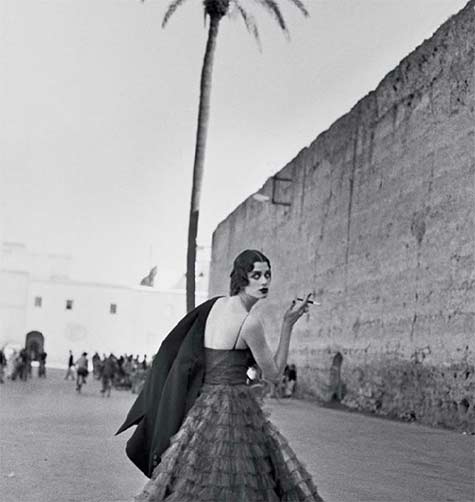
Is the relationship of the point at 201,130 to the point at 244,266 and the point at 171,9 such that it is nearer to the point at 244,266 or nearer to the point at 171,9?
the point at 171,9

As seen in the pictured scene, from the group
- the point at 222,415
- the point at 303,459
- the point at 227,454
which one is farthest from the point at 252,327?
the point at 303,459

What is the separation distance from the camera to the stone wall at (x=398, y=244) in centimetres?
1552

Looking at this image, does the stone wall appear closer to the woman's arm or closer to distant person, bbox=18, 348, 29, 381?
distant person, bbox=18, 348, 29, 381

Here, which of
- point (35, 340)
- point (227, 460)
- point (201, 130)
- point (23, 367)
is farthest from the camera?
point (35, 340)

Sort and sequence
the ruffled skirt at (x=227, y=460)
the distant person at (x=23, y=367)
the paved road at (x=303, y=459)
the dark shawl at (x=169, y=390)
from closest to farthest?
the ruffled skirt at (x=227, y=460) → the dark shawl at (x=169, y=390) → the paved road at (x=303, y=459) → the distant person at (x=23, y=367)

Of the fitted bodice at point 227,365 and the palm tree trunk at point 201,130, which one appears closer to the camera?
the fitted bodice at point 227,365

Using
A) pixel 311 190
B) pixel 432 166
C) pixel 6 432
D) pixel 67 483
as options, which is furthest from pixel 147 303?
pixel 67 483

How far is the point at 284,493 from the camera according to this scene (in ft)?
11.7

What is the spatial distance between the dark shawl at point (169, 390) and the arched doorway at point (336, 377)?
1819 cm

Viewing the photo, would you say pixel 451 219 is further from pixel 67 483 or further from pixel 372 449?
pixel 67 483

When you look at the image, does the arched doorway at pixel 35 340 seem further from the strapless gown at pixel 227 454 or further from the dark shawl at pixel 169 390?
the strapless gown at pixel 227 454

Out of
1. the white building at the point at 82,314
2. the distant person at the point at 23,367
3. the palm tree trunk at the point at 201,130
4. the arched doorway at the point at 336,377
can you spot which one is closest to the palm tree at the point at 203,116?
the palm tree trunk at the point at 201,130

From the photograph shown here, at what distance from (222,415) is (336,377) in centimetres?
1918

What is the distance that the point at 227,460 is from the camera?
11.6ft
